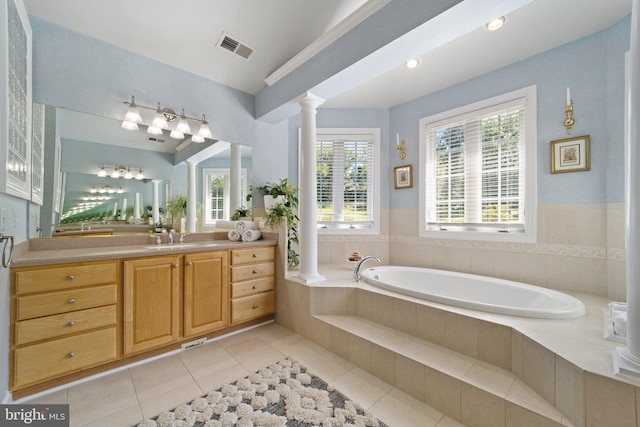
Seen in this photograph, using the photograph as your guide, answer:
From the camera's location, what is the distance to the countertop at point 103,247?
5.42ft

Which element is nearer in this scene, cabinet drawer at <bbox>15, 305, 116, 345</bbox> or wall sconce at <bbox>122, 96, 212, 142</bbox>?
cabinet drawer at <bbox>15, 305, 116, 345</bbox>

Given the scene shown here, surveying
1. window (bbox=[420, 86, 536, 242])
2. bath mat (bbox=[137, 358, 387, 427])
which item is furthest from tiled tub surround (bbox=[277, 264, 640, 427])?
window (bbox=[420, 86, 536, 242])

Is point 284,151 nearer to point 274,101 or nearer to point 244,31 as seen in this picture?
point 274,101

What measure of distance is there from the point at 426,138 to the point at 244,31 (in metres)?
2.40

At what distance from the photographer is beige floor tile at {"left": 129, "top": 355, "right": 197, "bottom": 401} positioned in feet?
5.68

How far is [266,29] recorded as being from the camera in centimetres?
239

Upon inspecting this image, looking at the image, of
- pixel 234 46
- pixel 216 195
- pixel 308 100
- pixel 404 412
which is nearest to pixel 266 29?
pixel 234 46

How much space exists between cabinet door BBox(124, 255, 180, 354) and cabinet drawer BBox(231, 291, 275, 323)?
1.70ft

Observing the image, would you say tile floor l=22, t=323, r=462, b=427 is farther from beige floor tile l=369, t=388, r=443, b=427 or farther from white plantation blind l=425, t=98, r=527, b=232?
white plantation blind l=425, t=98, r=527, b=232

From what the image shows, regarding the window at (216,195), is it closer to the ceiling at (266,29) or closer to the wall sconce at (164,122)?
the wall sconce at (164,122)

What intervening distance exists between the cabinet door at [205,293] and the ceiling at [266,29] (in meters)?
1.98

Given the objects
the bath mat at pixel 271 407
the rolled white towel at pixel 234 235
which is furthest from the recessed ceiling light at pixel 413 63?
the bath mat at pixel 271 407

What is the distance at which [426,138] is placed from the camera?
10.8 ft

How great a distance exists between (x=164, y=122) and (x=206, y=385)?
2.35 m
